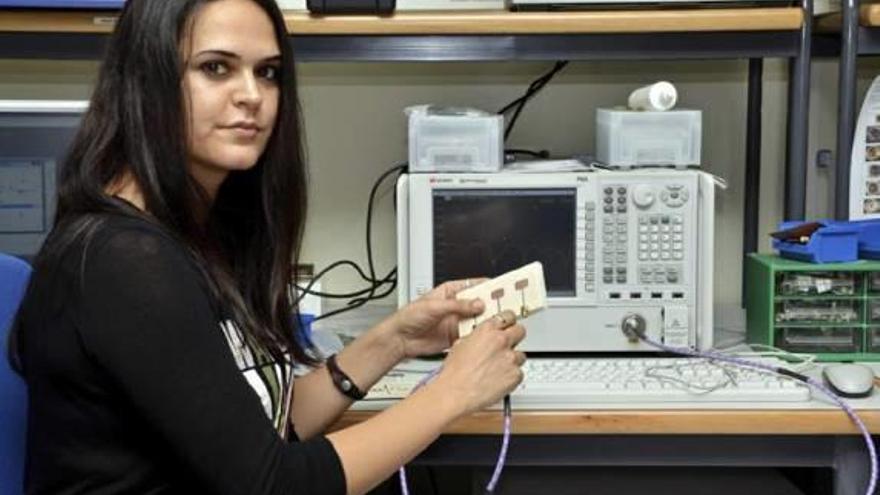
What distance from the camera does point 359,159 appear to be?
6.57ft

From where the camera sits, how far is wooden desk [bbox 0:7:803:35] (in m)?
1.57

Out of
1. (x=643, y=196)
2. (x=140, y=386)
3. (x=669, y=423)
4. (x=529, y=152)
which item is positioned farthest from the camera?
(x=529, y=152)

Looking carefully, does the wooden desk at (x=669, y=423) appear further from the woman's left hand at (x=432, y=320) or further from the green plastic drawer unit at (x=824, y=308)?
the green plastic drawer unit at (x=824, y=308)

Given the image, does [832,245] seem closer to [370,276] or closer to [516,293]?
[516,293]

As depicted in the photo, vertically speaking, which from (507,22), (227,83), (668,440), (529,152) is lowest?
(668,440)

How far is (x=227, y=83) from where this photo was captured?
1.09 metres

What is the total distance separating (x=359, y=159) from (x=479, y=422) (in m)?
0.85

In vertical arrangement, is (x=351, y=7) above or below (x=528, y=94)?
above

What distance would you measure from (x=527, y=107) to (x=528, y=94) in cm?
3

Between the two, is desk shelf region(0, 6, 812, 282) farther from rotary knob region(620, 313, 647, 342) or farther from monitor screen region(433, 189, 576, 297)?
rotary knob region(620, 313, 647, 342)

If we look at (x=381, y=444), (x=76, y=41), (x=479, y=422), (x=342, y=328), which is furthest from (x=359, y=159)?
(x=381, y=444)

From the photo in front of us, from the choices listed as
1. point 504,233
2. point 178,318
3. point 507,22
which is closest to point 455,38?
point 507,22

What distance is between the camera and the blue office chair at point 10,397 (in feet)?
3.71

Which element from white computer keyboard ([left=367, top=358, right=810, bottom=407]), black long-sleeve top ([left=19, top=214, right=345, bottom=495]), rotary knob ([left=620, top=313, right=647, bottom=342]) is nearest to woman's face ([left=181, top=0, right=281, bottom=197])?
black long-sleeve top ([left=19, top=214, right=345, bottom=495])
